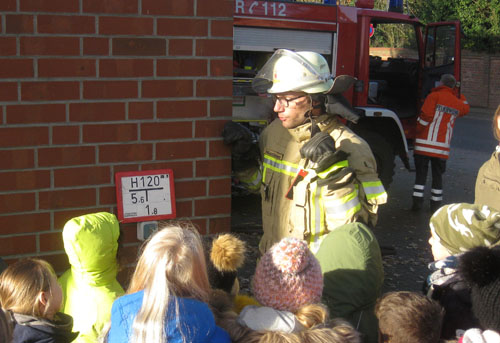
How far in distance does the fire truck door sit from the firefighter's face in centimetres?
616

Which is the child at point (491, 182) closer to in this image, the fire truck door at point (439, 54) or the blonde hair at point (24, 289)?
the blonde hair at point (24, 289)

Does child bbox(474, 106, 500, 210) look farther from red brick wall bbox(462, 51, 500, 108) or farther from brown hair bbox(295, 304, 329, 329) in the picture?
red brick wall bbox(462, 51, 500, 108)

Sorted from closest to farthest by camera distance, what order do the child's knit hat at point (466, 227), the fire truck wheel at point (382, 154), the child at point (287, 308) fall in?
the child at point (287, 308) < the child's knit hat at point (466, 227) < the fire truck wheel at point (382, 154)

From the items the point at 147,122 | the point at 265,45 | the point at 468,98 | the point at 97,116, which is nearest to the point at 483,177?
the point at 147,122

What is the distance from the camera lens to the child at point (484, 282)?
2230 mm

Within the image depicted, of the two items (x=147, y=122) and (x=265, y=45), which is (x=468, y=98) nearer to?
(x=265, y=45)

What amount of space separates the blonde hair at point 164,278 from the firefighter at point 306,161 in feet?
3.65

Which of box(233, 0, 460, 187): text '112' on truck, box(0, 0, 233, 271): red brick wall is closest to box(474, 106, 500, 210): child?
box(0, 0, 233, 271): red brick wall

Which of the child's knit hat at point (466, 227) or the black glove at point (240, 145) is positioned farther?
the black glove at point (240, 145)

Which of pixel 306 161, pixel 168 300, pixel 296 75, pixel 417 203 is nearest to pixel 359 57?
pixel 417 203

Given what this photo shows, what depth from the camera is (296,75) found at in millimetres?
3199

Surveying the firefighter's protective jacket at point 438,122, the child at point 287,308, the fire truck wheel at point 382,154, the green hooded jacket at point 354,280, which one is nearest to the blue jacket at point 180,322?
the child at point 287,308

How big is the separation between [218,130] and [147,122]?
412 mm

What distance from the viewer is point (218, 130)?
11.1 ft
